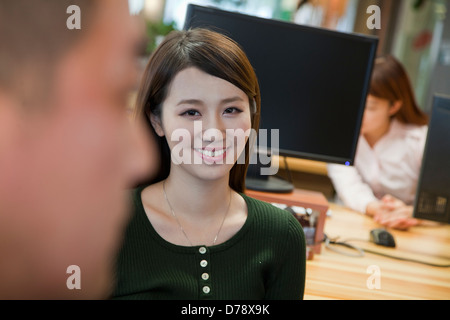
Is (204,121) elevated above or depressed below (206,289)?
above

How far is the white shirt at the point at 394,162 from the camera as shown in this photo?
1571mm

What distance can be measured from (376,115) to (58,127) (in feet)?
4.88

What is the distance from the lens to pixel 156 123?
581 mm

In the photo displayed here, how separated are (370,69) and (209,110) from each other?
1.93 ft

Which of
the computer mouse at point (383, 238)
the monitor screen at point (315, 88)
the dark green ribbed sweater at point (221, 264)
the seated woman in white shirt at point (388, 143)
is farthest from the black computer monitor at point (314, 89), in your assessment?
the seated woman in white shirt at point (388, 143)

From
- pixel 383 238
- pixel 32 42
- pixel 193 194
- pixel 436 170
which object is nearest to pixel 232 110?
pixel 193 194

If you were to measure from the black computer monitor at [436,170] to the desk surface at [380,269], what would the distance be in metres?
0.07

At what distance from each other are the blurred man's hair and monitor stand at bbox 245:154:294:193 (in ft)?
2.50

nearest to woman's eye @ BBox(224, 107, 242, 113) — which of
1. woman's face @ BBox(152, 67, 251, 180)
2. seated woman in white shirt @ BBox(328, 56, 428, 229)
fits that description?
woman's face @ BBox(152, 67, 251, 180)

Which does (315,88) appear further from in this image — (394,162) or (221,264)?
(394,162)

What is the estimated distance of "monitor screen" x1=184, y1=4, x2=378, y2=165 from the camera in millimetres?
958

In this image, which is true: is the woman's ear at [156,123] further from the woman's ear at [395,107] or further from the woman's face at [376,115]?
the woman's ear at [395,107]

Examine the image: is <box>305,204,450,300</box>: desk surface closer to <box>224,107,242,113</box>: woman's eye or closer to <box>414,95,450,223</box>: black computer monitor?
<box>414,95,450,223</box>: black computer monitor

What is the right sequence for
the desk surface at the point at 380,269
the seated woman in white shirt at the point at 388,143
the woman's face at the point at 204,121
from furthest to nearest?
the seated woman in white shirt at the point at 388,143
the desk surface at the point at 380,269
the woman's face at the point at 204,121
